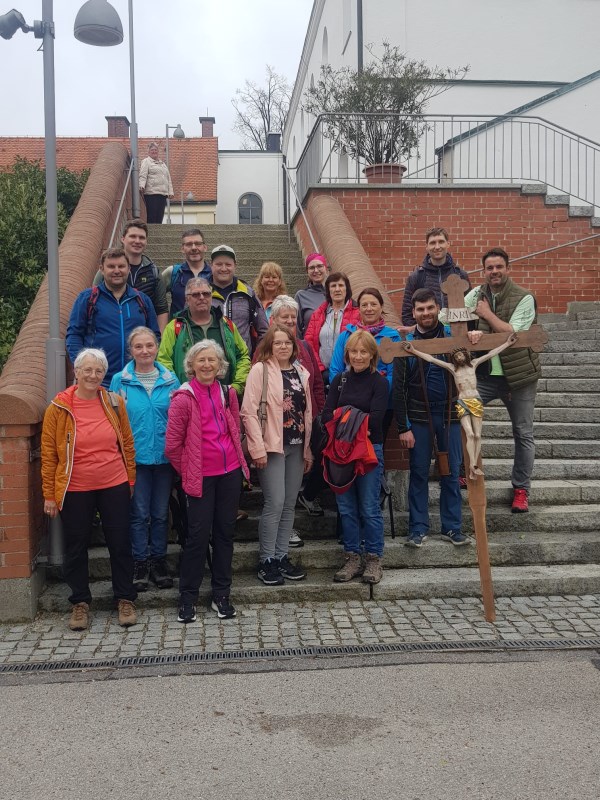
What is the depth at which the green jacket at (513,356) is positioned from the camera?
6.19 m

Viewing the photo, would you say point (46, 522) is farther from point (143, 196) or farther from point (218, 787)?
point (143, 196)

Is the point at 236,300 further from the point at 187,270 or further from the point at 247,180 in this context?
the point at 247,180

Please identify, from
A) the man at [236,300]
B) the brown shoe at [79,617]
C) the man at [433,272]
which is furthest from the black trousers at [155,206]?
the brown shoe at [79,617]

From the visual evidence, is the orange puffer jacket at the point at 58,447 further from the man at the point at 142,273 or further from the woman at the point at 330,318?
the woman at the point at 330,318

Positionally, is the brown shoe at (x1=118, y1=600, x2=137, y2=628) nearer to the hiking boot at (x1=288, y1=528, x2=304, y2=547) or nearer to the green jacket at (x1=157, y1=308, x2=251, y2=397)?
the hiking boot at (x1=288, y1=528, x2=304, y2=547)

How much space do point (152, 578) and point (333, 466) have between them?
143cm

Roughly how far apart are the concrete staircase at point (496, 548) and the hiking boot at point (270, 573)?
0.18 feet

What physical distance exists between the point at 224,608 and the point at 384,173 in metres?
8.69

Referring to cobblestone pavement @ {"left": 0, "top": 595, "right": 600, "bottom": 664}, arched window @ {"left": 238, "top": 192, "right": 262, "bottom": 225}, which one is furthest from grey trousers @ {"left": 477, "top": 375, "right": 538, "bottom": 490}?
arched window @ {"left": 238, "top": 192, "right": 262, "bottom": 225}

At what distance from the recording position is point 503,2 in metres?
17.3

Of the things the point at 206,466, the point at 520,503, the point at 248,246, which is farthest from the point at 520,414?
the point at 248,246

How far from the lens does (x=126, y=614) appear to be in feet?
16.6

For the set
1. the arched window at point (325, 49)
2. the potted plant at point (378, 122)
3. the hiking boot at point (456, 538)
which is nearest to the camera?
the hiking boot at point (456, 538)

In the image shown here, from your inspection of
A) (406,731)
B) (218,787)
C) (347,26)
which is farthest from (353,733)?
(347,26)
